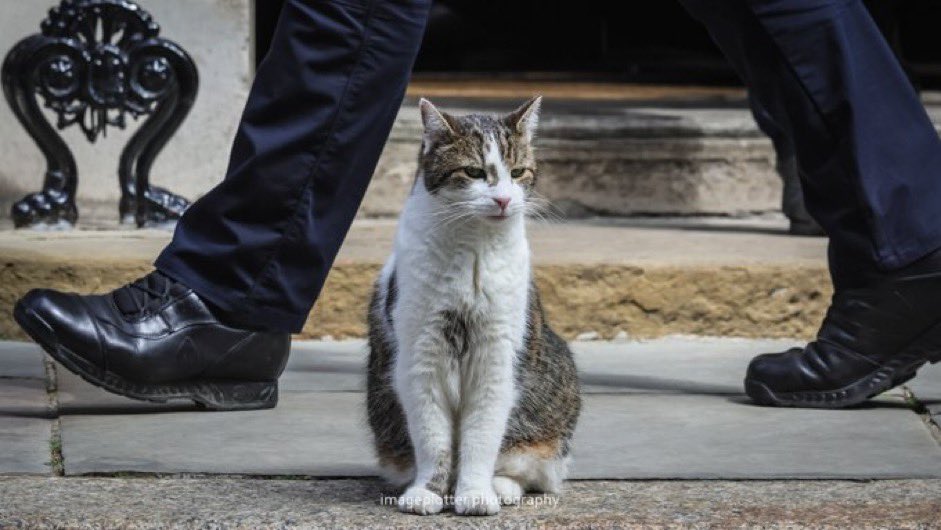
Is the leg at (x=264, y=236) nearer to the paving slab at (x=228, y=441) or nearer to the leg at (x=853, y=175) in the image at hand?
the paving slab at (x=228, y=441)

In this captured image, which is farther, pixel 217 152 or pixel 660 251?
pixel 217 152

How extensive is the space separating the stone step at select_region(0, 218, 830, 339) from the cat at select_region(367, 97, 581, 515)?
145 centimetres

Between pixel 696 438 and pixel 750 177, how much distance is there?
2.11 m

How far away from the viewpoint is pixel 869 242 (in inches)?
126

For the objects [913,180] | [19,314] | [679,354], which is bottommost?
[679,354]

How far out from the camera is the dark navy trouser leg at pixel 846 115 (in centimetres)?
310

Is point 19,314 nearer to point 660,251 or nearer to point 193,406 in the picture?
point 193,406

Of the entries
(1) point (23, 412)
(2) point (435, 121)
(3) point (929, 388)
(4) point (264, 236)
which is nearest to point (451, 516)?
(2) point (435, 121)

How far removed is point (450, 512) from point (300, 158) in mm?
762

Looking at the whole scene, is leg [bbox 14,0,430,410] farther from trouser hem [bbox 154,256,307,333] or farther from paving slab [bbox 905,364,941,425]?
paving slab [bbox 905,364,941,425]

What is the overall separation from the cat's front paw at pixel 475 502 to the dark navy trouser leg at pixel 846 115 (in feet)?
3.52

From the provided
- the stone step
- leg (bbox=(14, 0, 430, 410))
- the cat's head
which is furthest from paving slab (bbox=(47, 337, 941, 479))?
the cat's head

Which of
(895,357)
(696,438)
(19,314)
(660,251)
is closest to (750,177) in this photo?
(660,251)

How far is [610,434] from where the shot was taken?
3084 mm
